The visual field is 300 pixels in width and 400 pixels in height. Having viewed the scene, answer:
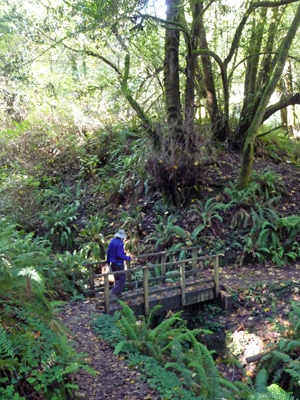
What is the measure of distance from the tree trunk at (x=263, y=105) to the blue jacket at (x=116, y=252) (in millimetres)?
5587

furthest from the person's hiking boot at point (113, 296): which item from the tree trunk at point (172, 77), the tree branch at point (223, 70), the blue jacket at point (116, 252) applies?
the tree branch at point (223, 70)

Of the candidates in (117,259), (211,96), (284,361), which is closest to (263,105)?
(211,96)

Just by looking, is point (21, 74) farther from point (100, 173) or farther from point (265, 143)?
point (265, 143)

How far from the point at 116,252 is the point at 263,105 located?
21.8ft

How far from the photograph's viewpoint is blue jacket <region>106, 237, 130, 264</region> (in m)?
7.79

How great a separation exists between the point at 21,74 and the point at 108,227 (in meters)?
5.72

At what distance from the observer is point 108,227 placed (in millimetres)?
12719

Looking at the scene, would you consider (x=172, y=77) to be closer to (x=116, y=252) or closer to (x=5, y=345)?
(x=116, y=252)

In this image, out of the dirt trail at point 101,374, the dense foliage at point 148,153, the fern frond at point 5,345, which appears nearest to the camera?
the fern frond at point 5,345

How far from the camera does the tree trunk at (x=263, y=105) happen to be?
34.9 feet

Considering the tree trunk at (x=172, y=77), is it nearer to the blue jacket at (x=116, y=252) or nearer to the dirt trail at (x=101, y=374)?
→ the blue jacket at (x=116, y=252)

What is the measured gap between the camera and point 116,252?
786cm

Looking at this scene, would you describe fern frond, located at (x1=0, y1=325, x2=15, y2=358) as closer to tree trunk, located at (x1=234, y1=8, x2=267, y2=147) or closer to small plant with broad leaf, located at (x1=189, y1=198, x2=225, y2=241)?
small plant with broad leaf, located at (x1=189, y1=198, x2=225, y2=241)

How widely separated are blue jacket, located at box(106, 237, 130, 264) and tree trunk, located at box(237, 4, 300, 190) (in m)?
5.59
